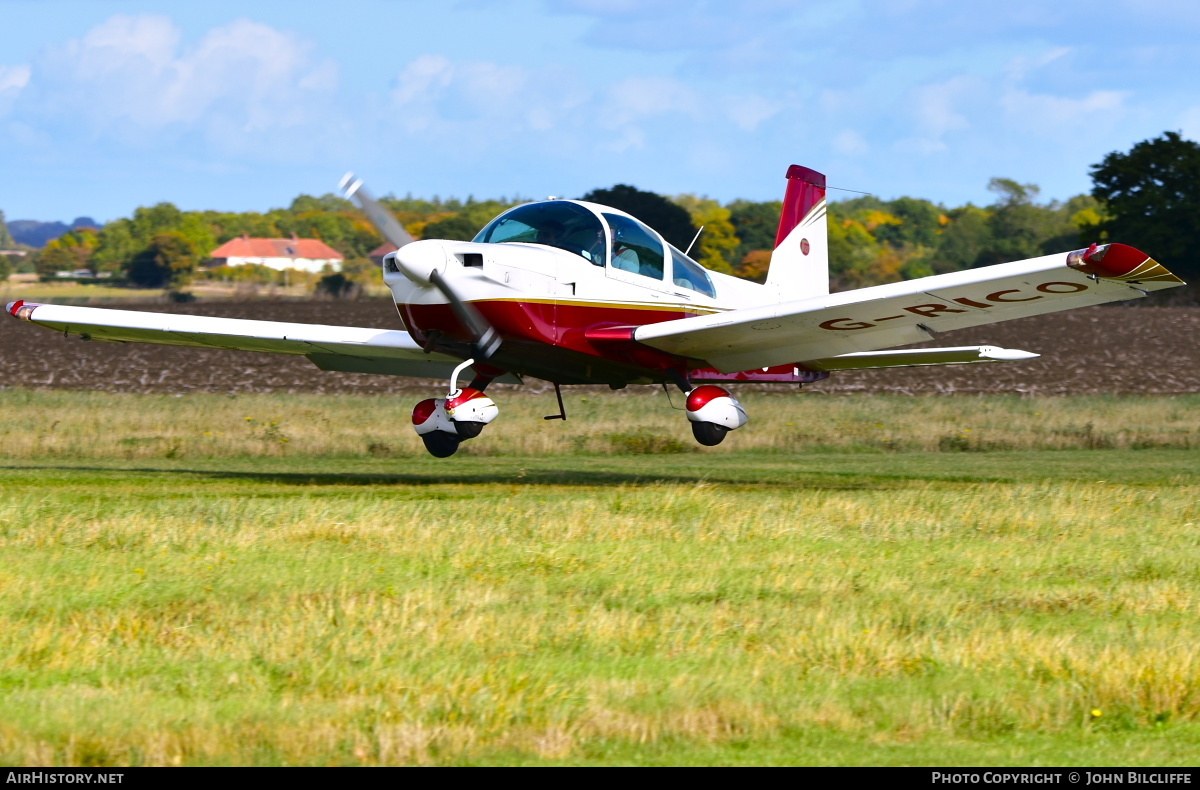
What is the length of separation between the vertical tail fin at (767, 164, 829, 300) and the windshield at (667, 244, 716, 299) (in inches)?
73.8

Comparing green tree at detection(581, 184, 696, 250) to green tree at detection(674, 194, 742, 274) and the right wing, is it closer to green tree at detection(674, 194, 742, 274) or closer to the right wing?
green tree at detection(674, 194, 742, 274)

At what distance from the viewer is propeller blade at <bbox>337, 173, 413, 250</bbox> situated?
14492 mm

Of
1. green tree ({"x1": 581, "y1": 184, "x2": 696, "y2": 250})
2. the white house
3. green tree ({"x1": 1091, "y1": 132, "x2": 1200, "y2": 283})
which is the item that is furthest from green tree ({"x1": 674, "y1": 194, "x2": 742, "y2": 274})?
the white house

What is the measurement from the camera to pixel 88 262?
97250 mm

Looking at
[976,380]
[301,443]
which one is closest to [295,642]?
[301,443]

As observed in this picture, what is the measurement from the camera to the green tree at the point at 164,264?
260 feet

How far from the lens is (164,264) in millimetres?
81125

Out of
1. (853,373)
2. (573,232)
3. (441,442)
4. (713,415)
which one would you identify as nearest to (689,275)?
(573,232)

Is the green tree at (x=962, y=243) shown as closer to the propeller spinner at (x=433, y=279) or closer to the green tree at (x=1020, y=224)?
the green tree at (x=1020, y=224)

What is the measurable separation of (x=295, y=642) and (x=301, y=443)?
1445 centimetres

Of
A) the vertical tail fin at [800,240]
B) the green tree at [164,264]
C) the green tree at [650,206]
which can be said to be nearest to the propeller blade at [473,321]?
the vertical tail fin at [800,240]

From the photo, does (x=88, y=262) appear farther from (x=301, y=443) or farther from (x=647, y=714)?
(x=647, y=714)

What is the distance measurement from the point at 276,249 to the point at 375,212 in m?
88.0

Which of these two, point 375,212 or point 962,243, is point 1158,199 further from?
point 375,212
